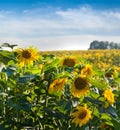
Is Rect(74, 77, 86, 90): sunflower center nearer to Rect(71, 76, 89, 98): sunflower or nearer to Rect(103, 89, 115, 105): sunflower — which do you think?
Rect(71, 76, 89, 98): sunflower

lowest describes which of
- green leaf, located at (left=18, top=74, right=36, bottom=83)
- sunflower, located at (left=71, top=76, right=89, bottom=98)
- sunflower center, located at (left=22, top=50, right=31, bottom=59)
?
sunflower, located at (left=71, top=76, right=89, bottom=98)

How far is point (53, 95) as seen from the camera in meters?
3.13

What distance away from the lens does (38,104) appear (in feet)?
10.7

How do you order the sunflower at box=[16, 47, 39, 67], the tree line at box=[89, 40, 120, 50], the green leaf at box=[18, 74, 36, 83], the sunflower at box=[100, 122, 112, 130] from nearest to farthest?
the green leaf at box=[18, 74, 36, 83] < the sunflower at box=[100, 122, 112, 130] < the sunflower at box=[16, 47, 39, 67] < the tree line at box=[89, 40, 120, 50]

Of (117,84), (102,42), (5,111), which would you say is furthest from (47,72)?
(102,42)

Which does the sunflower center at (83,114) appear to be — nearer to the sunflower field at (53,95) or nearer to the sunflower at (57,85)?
the sunflower field at (53,95)

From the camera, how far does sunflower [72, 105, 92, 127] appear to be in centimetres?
293

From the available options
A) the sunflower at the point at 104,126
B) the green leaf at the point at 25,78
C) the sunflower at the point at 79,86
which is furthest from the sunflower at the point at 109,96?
the green leaf at the point at 25,78

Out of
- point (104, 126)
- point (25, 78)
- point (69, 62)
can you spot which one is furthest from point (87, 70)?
point (25, 78)

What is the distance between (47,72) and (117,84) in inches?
29.7

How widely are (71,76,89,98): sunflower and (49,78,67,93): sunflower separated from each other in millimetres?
65

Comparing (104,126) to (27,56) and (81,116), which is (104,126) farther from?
(27,56)

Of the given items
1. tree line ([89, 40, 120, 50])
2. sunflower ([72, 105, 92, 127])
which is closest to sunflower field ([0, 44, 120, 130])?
sunflower ([72, 105, 92, 127])

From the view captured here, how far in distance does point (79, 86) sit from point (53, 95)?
9.9 inches
